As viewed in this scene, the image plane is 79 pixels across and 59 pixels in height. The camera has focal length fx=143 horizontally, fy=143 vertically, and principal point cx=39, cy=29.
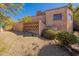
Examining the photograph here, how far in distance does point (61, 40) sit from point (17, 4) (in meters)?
1.01

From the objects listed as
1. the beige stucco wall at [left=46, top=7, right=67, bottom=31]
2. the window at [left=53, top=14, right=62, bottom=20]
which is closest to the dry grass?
the beige stucco wall at [left=46, top=7, right=67, bottom=31]

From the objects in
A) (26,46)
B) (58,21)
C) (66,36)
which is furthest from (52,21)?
(26,46)

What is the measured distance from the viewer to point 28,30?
2.58 metres

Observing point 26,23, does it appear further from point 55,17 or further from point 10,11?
point 55,17

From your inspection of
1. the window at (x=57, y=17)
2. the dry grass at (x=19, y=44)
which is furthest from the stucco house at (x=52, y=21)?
the dry grass at (x=19, y=44)

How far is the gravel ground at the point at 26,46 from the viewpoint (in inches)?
96.9

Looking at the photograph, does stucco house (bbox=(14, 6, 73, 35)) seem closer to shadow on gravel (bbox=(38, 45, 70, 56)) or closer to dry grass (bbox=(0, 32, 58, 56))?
dry grass (bbox=(0, 32, 58, 56))

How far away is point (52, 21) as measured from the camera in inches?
101

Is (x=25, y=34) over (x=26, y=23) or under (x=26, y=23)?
under

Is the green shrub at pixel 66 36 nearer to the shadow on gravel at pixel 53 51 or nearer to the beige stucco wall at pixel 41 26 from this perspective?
the shadow on gravel at pixel 53 51

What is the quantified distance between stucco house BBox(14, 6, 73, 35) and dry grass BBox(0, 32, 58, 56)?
16 cm

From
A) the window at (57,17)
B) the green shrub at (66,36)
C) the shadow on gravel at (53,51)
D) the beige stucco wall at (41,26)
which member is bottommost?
the shadow on gravel at (53,51)

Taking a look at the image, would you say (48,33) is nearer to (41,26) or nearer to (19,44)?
(41,26)

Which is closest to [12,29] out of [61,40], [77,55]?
[61,40]
